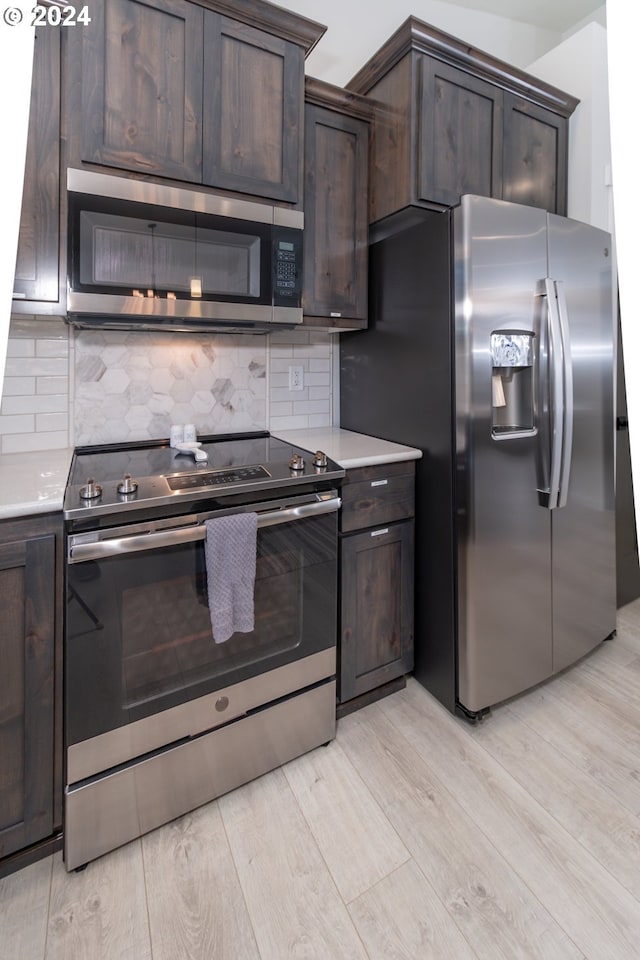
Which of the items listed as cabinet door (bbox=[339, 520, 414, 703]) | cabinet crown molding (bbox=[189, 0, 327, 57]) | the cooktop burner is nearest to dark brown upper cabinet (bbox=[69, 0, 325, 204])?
cabinet crown molding (bbox=[189, 0, 327, 57])

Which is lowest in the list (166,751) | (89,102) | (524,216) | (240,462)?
(166,751)

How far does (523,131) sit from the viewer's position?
225 cm

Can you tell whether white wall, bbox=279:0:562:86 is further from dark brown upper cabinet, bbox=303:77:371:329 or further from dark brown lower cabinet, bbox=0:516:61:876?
dark brown lower cabinet, bbox=0:516:61:876

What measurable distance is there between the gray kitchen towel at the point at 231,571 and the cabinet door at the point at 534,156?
73.2 inches

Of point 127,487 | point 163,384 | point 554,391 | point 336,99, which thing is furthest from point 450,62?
point 127,487

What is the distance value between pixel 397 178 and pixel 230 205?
2.31 ft

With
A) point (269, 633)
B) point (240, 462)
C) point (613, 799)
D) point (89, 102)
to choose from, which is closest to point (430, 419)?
point (240, 462)

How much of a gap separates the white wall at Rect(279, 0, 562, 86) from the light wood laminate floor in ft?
9.66

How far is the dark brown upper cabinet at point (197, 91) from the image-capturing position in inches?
59.8

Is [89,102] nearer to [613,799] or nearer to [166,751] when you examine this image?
[166,751]

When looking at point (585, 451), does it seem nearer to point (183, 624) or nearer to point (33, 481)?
point (183, 624)

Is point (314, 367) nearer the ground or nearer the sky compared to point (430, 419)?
nearer the sky

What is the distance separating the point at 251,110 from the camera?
1763mm

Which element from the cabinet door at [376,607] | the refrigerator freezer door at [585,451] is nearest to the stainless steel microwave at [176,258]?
the cabinet door at [376,607]
